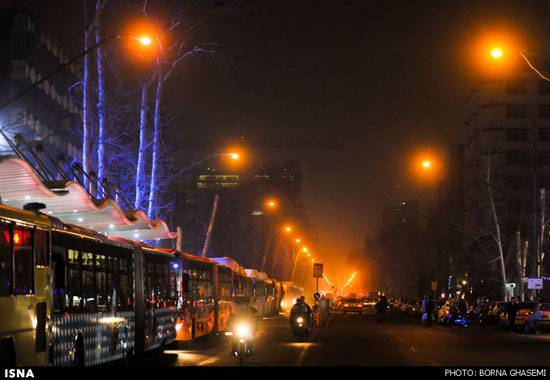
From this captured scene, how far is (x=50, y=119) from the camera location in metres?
67.1

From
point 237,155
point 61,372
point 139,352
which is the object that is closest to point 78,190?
point 139,352

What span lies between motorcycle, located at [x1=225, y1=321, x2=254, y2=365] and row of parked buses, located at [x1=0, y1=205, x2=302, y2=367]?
2263 millimetres

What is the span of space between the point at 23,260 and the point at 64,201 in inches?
469

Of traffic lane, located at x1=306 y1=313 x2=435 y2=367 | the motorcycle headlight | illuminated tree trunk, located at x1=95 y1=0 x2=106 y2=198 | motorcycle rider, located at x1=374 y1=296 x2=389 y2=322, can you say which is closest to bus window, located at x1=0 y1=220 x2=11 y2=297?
traffic lane, located at x1=306 y1=313 x2=435 y2=367

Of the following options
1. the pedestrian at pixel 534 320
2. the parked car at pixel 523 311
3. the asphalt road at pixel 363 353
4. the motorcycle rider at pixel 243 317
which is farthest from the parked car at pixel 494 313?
the motorcycle rider at pixel 243 317

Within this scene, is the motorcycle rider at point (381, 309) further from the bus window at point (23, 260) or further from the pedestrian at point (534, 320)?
the bus window at point (23, 260)

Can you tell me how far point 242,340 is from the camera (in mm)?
21578

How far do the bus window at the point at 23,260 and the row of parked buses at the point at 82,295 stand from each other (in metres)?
0.02

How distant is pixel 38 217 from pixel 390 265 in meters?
130

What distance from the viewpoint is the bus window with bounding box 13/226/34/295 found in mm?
13414

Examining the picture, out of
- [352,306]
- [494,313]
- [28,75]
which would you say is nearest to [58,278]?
[494,313]

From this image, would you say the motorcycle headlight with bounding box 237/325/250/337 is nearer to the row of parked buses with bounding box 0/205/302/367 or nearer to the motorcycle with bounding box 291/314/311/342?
the row of parked buses with bounding box 0/205/302/367

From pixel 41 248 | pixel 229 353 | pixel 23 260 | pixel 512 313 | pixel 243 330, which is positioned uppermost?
pixel 41 248

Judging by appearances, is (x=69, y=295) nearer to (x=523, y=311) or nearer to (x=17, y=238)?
(x=17, y=238)
